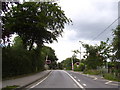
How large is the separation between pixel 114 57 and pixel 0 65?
62.1ft

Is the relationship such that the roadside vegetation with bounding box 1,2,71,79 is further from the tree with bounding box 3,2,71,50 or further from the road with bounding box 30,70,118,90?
the road with bounding box 30,70,118,90

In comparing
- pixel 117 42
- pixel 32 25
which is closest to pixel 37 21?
pixel 32 25

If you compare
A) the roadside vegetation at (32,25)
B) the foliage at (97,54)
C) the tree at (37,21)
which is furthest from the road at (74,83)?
the foliage at (97,54)

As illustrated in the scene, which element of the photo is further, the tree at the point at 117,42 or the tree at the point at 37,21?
the tree at the point at 37,21

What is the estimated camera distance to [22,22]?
36406 millimetres

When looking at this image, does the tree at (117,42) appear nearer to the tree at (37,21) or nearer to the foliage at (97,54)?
the tree at (37,21)

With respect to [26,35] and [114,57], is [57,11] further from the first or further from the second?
[114,57]

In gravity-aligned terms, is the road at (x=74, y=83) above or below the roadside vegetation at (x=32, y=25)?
below

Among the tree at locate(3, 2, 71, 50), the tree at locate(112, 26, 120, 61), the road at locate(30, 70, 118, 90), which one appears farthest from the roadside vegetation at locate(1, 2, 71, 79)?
the tree at locate(112, 26, 120, 61)

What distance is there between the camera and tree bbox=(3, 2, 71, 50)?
118ft

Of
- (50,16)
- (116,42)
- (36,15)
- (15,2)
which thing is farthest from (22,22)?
(15,2)

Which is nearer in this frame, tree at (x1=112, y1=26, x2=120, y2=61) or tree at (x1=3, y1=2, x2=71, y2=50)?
tree at (x1=112, y1=26, x2=120, y2=61)

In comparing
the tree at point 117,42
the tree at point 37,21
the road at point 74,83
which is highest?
the tree at point 37,21

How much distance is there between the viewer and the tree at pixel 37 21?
35906 millimetres
